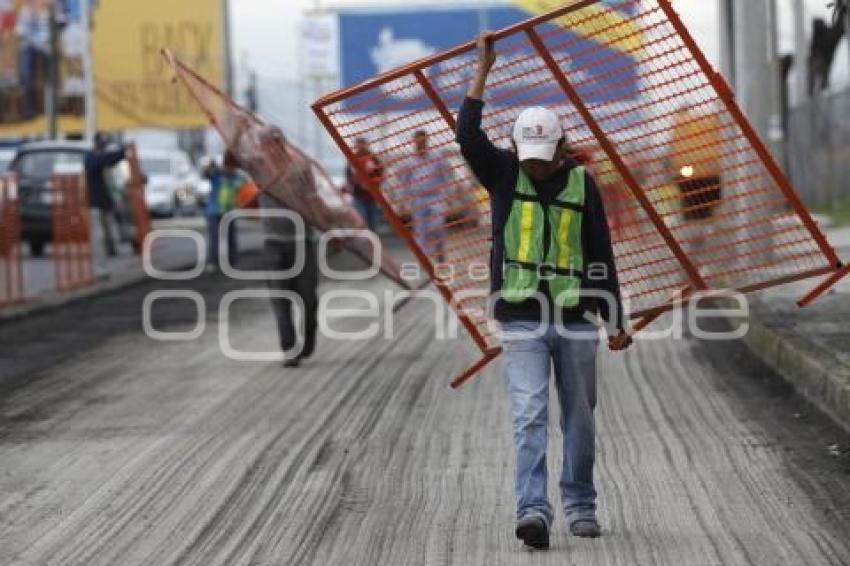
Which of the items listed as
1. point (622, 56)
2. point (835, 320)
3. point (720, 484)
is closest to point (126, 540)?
point (720, 484)

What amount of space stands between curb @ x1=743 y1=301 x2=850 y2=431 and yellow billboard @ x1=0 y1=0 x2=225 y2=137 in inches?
2141

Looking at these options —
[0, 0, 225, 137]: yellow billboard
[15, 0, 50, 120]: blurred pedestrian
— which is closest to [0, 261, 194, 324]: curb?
[0, 0, 225, 137]: yellow billboard

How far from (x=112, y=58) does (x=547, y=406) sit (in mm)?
63287

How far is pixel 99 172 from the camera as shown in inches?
1096

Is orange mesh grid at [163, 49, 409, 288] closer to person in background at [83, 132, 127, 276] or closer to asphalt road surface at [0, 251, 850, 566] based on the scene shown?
asphalt road surface at [0, 251, 850, 566]

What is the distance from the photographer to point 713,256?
1155 centimetres

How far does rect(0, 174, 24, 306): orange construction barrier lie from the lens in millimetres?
22984

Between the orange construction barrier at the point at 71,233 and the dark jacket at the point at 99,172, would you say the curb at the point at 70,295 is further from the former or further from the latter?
the dark jacket at the point at 99,172

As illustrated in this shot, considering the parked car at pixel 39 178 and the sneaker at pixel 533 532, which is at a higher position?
the parked car at pixel 39 178

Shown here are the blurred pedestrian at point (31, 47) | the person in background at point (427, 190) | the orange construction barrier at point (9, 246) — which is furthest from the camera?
the blurred pedestrian at point (31, 47)

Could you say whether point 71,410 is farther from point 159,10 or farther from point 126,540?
point 159,10

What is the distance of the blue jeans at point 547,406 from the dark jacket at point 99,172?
19.6m

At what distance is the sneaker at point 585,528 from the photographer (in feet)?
27.2

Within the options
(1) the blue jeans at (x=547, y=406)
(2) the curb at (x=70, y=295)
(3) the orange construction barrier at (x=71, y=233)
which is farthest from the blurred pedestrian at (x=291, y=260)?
(3) the orange construction barrier at (x=71, y=233)
